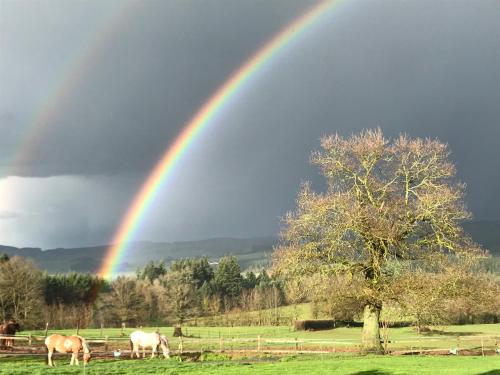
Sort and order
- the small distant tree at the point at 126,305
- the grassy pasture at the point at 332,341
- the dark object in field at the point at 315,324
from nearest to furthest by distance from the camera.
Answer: the grassy pasture at the point at 332,341 < the dark object in field at the point at 315,324 < the small distant tree at the point at 126,305

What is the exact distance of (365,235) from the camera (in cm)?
3503

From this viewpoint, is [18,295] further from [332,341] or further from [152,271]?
[152,271]

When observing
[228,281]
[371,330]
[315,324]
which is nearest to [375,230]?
[371,330]

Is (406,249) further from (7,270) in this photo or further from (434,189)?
(7,270)

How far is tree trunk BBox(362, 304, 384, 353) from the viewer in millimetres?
36228

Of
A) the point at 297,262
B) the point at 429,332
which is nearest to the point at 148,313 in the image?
the point at 429,332

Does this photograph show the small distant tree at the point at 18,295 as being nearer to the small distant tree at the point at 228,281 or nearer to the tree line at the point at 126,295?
the tree line at the point at 126,295

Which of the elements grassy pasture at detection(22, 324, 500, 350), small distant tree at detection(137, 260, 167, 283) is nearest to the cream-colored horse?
grassy pasture at detection(22, 324, 500, 350)

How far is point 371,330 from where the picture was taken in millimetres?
36594

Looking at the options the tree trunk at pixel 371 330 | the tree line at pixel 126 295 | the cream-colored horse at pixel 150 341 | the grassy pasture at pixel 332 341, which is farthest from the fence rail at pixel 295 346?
the tree line at pixel 126 295

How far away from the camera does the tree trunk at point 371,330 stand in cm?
3623

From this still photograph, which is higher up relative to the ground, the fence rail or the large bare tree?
the large bare tree

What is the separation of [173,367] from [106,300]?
89.3 metres

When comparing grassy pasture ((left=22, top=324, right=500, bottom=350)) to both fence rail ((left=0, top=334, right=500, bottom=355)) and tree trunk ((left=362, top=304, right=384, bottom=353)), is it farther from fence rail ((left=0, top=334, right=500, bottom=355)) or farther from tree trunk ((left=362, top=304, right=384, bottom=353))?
tree trunk ((left=362, top=304, right=384, bottom=353))
